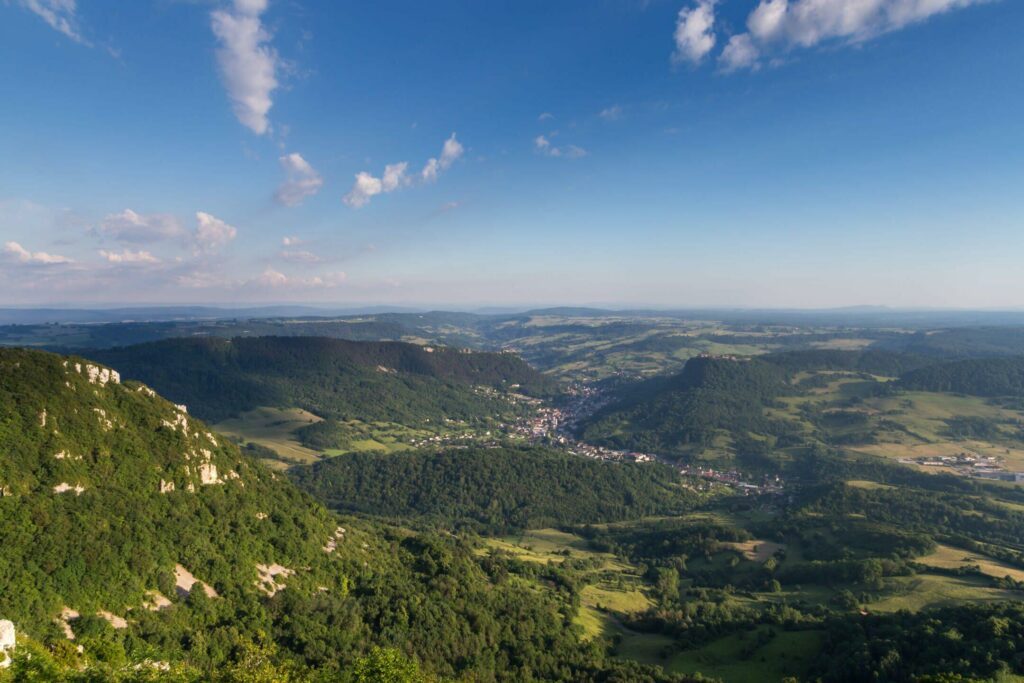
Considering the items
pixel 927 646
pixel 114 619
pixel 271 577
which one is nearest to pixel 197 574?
pixel 271 577

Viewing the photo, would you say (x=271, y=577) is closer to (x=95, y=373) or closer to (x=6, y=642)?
(x=6, y=642)

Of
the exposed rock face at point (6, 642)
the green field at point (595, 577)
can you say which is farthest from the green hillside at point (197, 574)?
the green field at point (595, 577)

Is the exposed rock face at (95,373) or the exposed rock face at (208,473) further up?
the exposed rock face at (95,373)

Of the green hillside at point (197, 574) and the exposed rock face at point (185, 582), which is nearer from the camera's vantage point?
the green hillside at point (197, 574)

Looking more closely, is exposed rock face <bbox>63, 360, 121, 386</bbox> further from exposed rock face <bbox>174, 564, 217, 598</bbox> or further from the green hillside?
exposed rock face <bbox>174, 564, 217, 598</bbox>

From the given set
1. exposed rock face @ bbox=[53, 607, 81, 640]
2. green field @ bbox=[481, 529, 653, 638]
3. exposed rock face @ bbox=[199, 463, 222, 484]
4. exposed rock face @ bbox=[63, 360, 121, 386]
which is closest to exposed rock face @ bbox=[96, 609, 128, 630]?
exposed rock face @ bbox=[53, 607, 81, 640]

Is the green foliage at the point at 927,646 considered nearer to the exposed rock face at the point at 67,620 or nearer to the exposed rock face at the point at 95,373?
the exposed rock face at the point at 67,620
